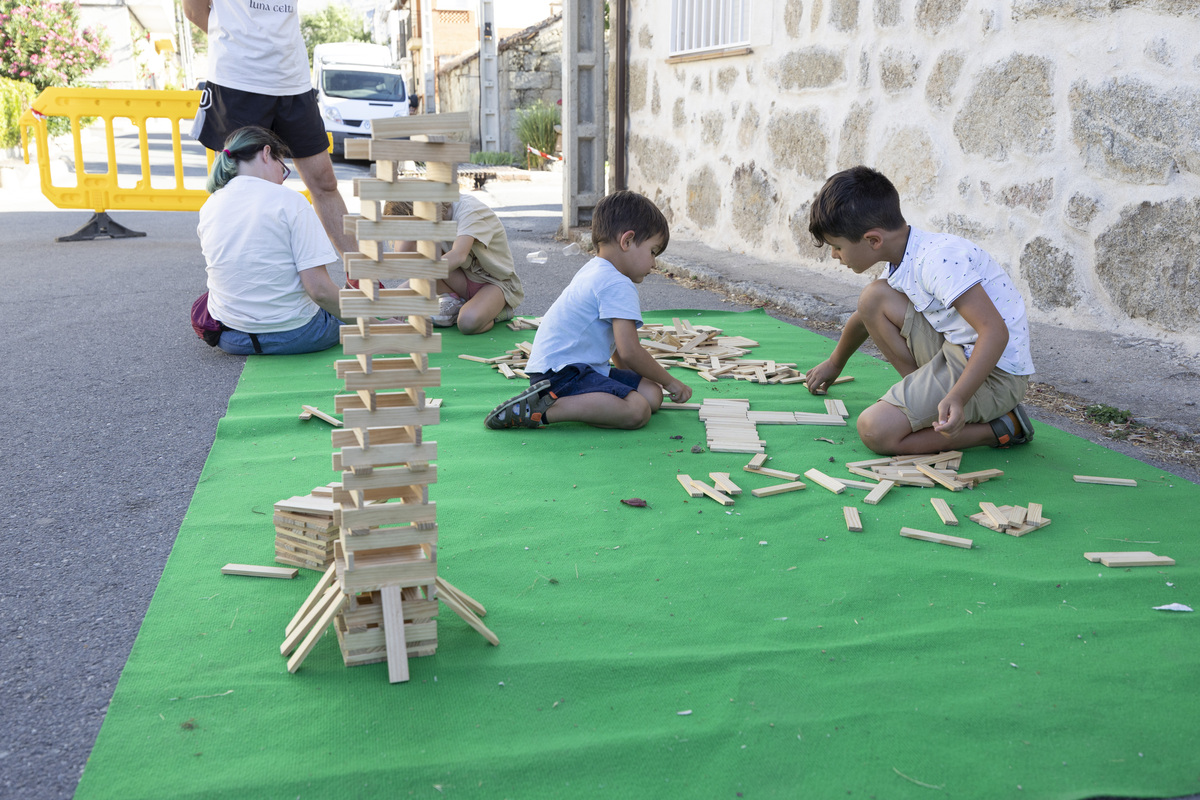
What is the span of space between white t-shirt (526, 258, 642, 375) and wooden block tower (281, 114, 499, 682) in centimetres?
184

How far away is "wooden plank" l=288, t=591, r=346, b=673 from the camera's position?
2.07 m

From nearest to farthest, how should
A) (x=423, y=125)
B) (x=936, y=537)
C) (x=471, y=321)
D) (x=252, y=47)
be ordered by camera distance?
(x=423, y=125) < (x=936, y=537) < (x=471, y=321) < (x=252, y=47)

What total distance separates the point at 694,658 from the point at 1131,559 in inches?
56.7

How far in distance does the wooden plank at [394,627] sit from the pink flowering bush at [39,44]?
754 inches

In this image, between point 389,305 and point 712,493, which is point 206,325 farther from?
point 389,305

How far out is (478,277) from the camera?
18.6 ft

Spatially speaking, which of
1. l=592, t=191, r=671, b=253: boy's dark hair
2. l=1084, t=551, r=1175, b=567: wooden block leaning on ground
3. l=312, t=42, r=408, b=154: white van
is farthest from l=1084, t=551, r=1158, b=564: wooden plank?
l=312, t=42, r=408, b=154: white van

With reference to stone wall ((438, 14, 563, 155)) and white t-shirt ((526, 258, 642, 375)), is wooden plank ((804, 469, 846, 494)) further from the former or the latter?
stone wall ((438, 14, 563, 155))

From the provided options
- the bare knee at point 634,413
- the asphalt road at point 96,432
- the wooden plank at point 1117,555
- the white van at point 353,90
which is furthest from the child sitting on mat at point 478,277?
the white van at point 353,90

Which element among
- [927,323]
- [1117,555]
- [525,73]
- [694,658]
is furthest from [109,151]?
[525,73]

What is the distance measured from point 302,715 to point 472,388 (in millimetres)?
2665

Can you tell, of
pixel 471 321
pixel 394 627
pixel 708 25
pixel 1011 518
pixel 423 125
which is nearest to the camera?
pixel 423 125

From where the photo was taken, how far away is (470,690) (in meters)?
2.02

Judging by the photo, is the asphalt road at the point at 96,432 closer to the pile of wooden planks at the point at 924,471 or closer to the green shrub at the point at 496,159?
→ the pile of wooden planks at the point at 924,471
